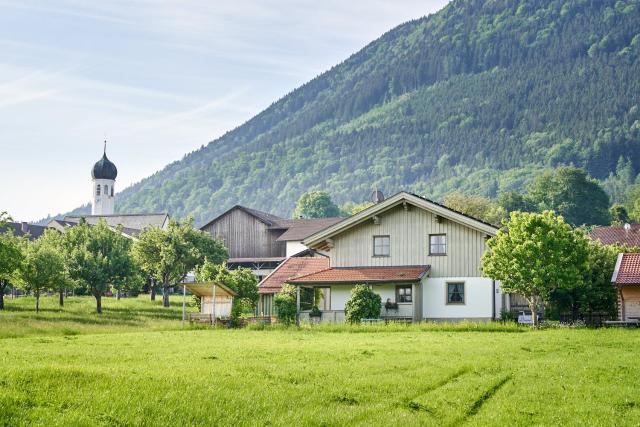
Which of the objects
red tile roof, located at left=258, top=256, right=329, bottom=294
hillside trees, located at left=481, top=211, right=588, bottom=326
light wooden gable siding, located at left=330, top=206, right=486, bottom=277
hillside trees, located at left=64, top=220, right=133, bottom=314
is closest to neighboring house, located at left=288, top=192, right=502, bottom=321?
light wooden gable siding, located at left=330, top=206, right=486, bottom=277

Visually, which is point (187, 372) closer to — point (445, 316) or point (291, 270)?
point (445, 316)

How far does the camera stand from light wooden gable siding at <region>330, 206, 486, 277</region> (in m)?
50.9

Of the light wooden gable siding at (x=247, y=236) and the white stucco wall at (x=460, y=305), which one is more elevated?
the light wooden gable siding at (x=247, y=236)

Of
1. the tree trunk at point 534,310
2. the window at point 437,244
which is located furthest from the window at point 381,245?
the tree trunk at point 534,310

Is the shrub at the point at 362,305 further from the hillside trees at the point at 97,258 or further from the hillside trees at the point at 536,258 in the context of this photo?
the hillside trees at the point at 97,258

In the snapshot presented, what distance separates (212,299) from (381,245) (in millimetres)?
10098

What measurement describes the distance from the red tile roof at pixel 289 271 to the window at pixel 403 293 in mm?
9858

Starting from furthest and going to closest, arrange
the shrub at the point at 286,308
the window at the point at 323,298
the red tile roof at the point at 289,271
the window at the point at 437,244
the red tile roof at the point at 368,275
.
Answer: the red tile roof at the point at 289,271
the window at the point at 323,298
the shrub at the point at 286,308
the window at the point at 437,244
the red tile roof at the point at 368,275

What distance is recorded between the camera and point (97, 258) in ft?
238

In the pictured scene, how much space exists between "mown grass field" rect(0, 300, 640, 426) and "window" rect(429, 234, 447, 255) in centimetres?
2098

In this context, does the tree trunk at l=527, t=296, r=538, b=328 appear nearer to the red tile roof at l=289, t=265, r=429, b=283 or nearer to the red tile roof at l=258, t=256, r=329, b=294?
the red tile roof at l=289, t=265, r=429, b=283

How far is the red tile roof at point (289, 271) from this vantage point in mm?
61213

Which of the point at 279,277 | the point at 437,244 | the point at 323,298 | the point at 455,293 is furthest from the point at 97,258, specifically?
the point at 455,293

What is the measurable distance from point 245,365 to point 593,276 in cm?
3176
